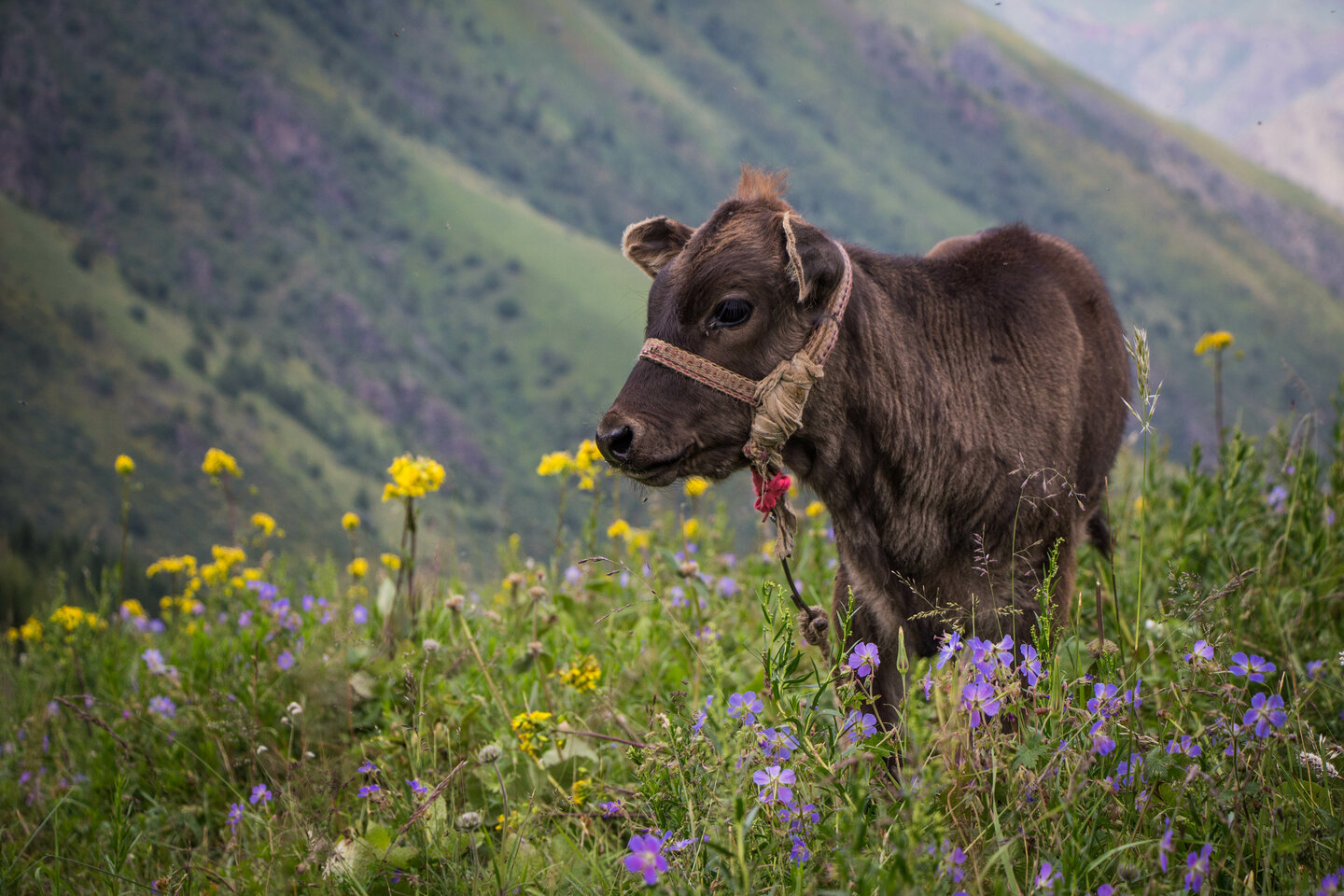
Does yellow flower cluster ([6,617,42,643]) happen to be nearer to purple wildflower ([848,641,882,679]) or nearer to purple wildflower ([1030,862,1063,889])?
purple wildflower ([848,641,882,679])

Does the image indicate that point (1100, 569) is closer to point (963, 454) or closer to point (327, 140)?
point (963, 454)

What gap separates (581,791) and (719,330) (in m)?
1.57

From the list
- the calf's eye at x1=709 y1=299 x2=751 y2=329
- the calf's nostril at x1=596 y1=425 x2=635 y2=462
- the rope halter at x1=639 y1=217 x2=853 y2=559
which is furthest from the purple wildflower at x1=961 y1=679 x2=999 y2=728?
the calf's eye at x1=709 y1=299 x2=751 y2=329

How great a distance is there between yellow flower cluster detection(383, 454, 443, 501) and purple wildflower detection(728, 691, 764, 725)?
6.35 ft

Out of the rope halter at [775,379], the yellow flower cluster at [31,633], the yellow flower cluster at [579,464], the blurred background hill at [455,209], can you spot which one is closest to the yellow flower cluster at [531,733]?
the rope halter at [775,379]

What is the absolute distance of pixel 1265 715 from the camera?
79.2 inches

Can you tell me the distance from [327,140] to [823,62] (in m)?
106

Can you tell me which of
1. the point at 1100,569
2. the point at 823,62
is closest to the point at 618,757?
the point at 1100,569

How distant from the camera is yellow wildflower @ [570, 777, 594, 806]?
285cm

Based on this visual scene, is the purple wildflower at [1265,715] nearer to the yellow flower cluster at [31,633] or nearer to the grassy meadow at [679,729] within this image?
the grassy meadow at [679,729]

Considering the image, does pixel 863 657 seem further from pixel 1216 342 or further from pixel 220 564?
pixel 220 564

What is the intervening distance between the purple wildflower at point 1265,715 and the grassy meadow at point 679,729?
0.08 ft

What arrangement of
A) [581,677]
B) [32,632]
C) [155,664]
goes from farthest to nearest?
[32,632] → [155,664] → [581,677]

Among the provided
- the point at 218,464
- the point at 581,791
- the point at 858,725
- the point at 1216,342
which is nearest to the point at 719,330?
the point at 858,725
